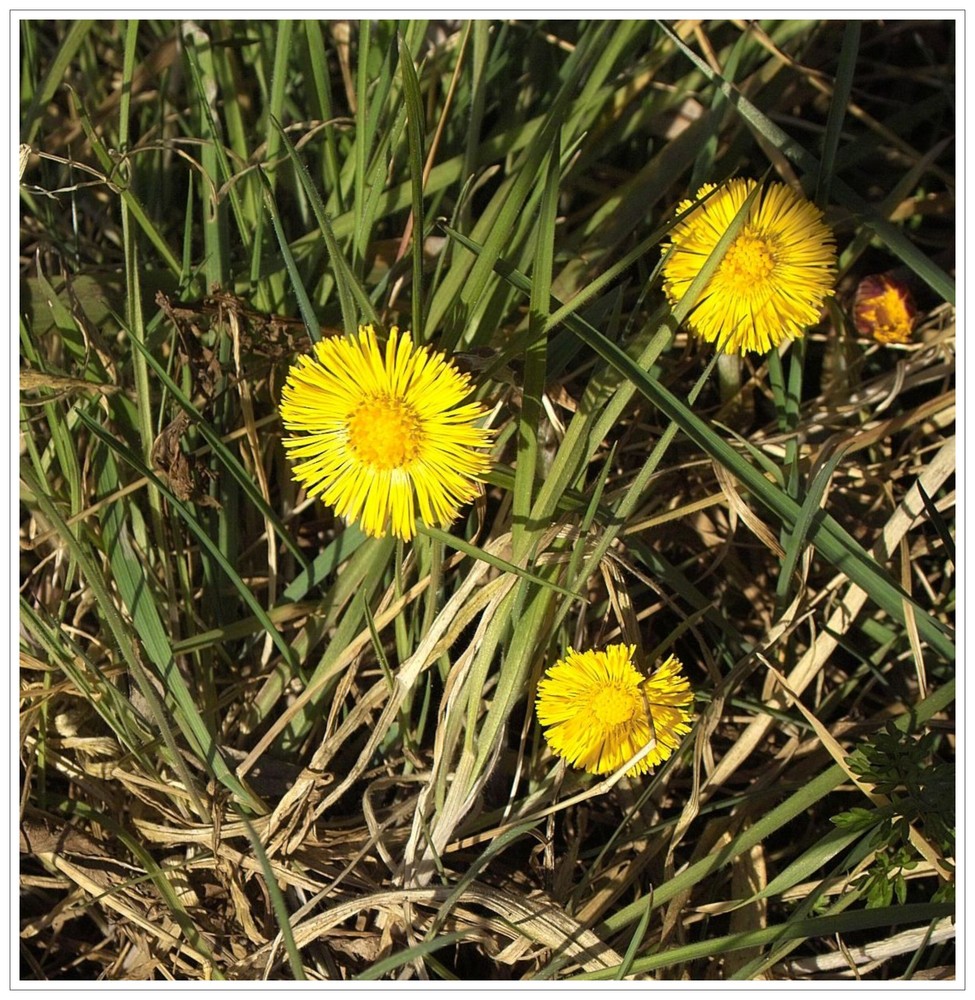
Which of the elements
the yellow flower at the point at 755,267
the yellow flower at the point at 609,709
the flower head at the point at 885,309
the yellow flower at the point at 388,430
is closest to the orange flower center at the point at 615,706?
the yellow flower at the point at 609,709

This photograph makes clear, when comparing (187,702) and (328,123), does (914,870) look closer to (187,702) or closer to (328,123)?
(187,702)

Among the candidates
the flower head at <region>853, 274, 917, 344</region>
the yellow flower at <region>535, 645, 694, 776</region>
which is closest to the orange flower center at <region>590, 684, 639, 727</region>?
the yellow flower at <region>535, 645, 694, 776</region>

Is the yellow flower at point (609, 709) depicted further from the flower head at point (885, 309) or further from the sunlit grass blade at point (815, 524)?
the flower head at point (885, 309)

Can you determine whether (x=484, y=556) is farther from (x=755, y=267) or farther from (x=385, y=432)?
(x=755, y=267)

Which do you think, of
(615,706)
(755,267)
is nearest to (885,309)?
(755,267)

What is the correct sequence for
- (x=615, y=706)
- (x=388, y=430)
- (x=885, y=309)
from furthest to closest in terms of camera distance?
(x=885, y=309) → (x=615, y=706) → (x=388, y=430)

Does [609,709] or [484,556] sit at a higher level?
[484,556]
